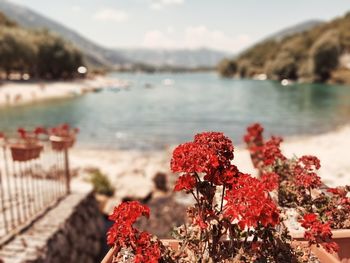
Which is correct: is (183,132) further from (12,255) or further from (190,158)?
(190,158)

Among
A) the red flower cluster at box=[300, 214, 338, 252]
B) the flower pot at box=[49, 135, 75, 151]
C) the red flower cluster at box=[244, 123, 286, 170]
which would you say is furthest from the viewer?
the flower pot at box=[49, 135, 75, 151]

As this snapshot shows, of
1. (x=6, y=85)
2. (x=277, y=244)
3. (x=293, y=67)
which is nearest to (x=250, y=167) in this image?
(x=277, y=244)

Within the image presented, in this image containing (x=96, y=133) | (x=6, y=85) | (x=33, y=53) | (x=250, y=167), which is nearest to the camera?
(x=250, y=167)

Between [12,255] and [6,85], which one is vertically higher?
[6,85]

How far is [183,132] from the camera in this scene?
35.6 m

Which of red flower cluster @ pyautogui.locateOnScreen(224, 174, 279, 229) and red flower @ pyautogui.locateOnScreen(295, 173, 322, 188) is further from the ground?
red flower cluster @ pyautogui.locateOnScreen(224, 174, 279, 229)

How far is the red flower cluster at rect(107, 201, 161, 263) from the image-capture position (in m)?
3.05

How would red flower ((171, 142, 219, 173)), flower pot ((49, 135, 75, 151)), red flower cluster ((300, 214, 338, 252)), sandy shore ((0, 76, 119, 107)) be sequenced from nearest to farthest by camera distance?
red flower ((171, 142, 219, 173))
red flower cluster ((300, 214, 338, 252))
flower pot ((49, 135, 75, 151))
sandy shore ((0, 76, 119, 107))

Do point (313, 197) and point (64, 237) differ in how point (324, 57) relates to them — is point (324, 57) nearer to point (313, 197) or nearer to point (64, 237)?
point (64, 237)

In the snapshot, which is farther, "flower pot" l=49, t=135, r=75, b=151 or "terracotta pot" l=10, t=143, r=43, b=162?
"flower pot" l=49, t=135, r=75, b=151

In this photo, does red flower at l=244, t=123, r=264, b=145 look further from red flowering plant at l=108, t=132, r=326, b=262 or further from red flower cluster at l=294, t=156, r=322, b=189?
red flowering plant at l=108, t=132, r=326, b=262

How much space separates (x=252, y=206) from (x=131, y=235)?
41.2 inches

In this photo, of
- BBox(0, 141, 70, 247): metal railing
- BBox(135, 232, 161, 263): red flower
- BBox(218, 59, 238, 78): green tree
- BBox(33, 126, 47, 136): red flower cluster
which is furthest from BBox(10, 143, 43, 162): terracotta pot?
BBox(218, 59, 238, 78): green tree

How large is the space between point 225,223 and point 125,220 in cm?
86
